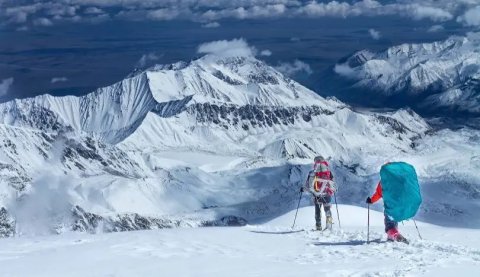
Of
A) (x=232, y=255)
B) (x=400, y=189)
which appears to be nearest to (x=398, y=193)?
(x=400, y=189)

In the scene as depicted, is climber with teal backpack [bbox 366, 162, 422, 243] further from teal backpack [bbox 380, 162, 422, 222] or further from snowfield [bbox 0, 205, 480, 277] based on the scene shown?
snowfield [bbox 0, 205, 480, 277]

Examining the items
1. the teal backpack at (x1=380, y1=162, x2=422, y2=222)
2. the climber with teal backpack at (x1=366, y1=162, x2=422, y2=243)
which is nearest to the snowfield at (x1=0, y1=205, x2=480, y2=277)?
the climber with teal backpack at (x1=366, y1=162, x2=422, y2=243)

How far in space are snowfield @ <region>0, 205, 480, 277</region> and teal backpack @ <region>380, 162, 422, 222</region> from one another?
1316mm

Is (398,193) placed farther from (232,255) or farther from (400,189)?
(232,255)

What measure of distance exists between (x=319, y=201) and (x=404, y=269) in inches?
445

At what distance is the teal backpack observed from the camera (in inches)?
1124

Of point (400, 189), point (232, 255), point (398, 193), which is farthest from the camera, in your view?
point (398, 193)

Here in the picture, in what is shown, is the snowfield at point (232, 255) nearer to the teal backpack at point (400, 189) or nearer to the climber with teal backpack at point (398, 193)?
the climber with teal backpack at point (398, 193)

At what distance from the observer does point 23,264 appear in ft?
81.8

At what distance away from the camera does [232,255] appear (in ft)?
86.9

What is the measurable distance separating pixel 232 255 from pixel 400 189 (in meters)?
7.27

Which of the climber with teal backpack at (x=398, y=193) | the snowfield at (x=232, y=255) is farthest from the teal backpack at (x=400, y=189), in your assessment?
the snowfield at (x=232, y=255)

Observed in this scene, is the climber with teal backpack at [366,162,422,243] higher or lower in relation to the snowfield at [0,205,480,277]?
higher

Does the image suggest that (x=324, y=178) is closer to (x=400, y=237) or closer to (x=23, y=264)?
(x=400, y=237)
